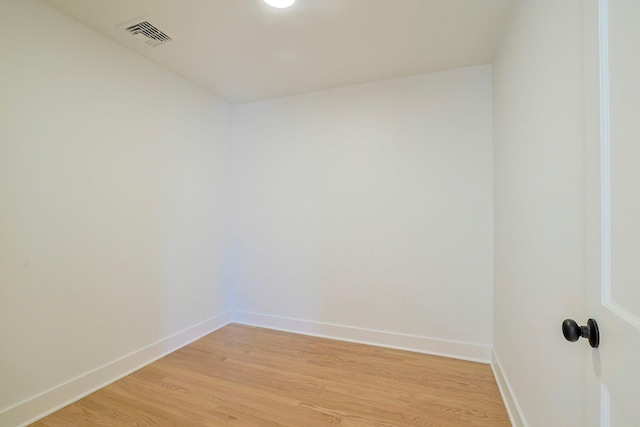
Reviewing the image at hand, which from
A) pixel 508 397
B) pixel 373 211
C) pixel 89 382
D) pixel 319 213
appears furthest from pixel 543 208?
pixel 89 382

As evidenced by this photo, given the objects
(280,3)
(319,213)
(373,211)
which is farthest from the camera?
(319,213)

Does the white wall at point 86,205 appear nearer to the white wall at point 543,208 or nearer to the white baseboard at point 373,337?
the white baseboard at point 373,337

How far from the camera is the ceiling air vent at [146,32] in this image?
72.8 inches

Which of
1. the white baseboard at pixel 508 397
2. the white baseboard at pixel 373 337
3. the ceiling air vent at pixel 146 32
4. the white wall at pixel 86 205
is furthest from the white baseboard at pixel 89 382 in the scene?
the white baseboard at pixel 508 397

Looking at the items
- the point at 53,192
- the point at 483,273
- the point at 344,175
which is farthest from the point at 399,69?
the point at 53,192

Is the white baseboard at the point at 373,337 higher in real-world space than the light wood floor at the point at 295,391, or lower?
higher

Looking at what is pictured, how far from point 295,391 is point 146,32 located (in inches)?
109

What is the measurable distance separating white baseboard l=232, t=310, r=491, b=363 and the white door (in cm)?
176

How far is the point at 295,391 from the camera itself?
1924 millimetres

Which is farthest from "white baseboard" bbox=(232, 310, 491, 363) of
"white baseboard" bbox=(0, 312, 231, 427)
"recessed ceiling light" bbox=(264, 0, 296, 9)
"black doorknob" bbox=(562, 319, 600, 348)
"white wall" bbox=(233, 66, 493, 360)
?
"recessed ceiling light" bbox=(264, 0, 296, 9)

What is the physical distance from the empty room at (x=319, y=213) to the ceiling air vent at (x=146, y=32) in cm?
1

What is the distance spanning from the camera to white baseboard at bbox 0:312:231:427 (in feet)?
5.15

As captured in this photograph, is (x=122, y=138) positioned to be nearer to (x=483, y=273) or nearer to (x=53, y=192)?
(x=53, y=192)

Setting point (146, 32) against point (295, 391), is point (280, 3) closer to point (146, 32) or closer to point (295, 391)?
point (146, 32)
